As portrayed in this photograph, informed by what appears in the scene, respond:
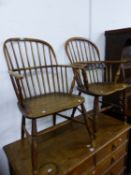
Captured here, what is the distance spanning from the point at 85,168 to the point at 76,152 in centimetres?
12

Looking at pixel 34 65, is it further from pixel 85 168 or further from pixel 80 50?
pixel 85 168

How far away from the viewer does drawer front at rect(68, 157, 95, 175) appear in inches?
47.1

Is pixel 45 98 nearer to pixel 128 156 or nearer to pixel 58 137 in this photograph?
pixel 58 137

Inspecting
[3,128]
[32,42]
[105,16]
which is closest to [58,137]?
[3,128]

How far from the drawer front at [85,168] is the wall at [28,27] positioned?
0.65 meters

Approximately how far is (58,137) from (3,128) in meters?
0.48

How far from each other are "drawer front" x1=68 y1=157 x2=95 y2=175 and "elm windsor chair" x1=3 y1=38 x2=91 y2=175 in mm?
226

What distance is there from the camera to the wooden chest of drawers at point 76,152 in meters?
1.19

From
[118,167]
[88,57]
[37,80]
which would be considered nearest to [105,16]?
[88,57]

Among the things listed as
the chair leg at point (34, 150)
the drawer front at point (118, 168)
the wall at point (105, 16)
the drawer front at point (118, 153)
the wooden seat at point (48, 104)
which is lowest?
the drawer front at point (118, 168)

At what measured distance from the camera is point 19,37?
1474 mm

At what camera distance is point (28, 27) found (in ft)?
4.93

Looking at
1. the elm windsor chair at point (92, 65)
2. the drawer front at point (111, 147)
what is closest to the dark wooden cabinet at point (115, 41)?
the elm windsor chair at point (92, 65)

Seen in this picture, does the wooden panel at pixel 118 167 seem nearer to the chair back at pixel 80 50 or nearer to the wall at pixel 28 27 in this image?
the wall at pixel 28 27
